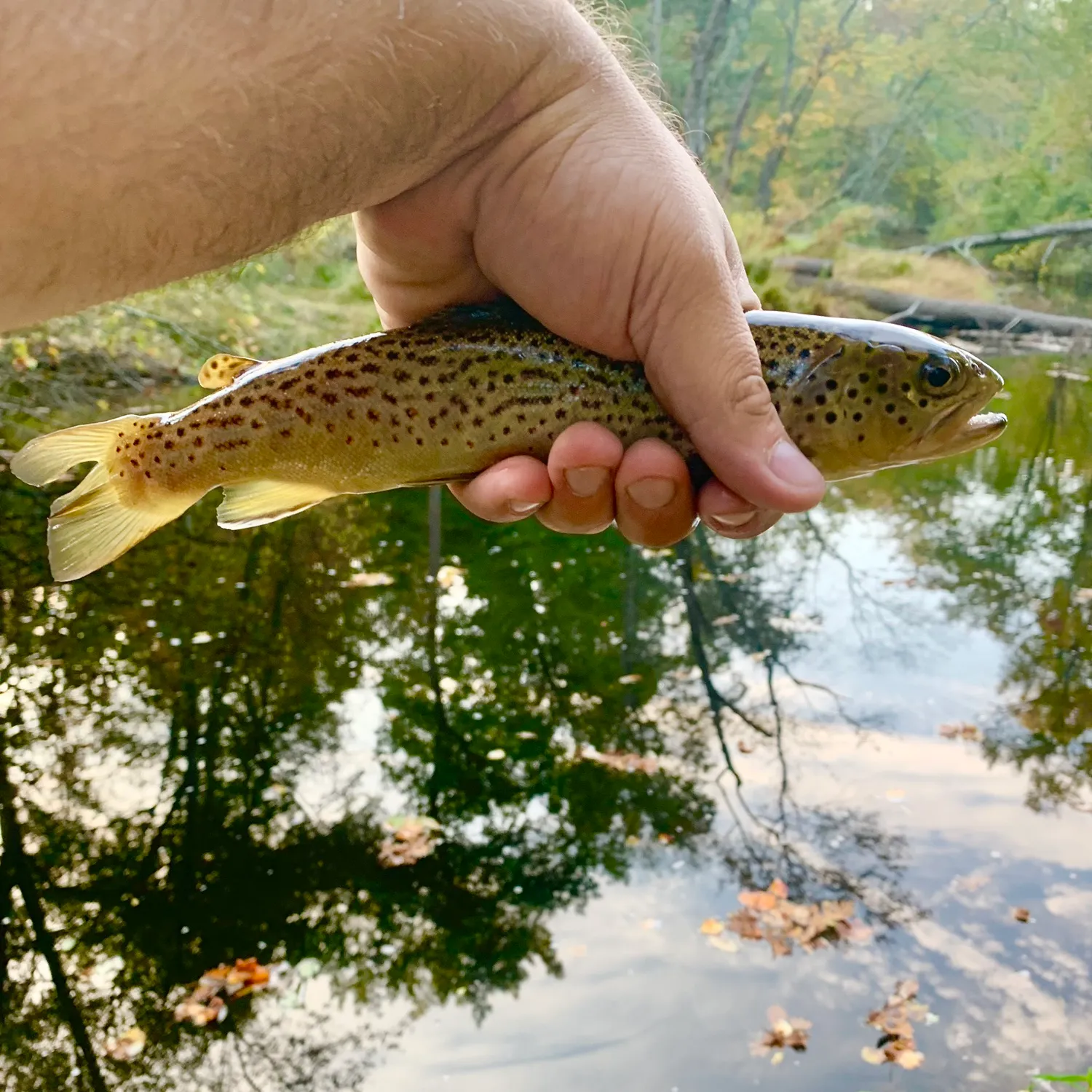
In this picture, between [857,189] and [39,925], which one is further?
[857,189]

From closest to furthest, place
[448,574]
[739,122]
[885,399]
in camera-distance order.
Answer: [885,399] → [448,574] → [739,122]

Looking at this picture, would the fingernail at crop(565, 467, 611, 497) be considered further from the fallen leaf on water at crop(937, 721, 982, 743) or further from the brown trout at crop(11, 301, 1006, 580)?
the fallen leaf on water at crop(937, 721, 982, 743)

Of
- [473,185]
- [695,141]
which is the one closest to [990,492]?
[473,185]

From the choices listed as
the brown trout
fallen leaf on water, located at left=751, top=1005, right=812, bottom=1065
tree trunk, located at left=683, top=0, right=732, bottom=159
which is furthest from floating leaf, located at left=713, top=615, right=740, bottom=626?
tree trunk, located at left=683, top=0, right=732, bottom=159

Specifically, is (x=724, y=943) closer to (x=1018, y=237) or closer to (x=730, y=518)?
(x=730, y=518)

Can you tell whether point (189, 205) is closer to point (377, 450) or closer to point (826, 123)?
point (377, 450)

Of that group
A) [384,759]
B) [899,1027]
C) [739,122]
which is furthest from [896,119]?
[899,1027]
